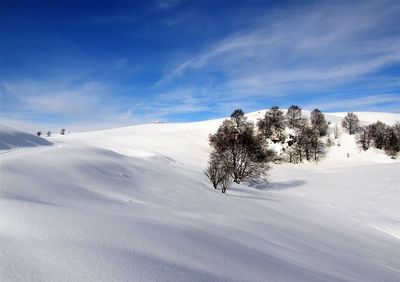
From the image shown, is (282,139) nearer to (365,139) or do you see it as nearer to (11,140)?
(365,139)

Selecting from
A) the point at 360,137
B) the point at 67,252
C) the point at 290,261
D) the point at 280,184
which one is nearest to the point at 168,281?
the point at 67,252

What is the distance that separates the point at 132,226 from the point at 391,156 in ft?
221

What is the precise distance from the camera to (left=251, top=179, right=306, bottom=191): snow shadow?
35069 millimetres

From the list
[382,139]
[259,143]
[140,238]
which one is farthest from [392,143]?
[140,238]

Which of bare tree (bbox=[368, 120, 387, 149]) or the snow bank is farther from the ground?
bare tree (bbox=[368, 120, 387, 149])

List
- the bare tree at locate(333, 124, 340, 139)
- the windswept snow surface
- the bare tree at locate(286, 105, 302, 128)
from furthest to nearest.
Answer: the bare tree at locate(286, 105, 302, 128)
the bare tree at locate(333, 124, 340, 139)
the windswept snow surface

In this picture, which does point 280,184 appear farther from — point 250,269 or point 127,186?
point 250,269

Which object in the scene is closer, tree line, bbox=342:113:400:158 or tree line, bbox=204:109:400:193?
tree line, bbox=204:109:400:193

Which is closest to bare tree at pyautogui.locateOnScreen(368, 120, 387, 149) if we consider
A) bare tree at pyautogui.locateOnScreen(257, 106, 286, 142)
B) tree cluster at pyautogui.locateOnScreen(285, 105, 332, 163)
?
tree cluster at pyautogui.locateOnScreen(285, 105, 332, 163)

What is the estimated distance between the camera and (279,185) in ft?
119

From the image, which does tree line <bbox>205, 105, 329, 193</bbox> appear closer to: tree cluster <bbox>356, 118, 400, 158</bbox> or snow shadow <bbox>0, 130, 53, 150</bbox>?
tree cluster <bbox>356, 118, 400, 158</bbox>

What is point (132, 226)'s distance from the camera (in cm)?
643

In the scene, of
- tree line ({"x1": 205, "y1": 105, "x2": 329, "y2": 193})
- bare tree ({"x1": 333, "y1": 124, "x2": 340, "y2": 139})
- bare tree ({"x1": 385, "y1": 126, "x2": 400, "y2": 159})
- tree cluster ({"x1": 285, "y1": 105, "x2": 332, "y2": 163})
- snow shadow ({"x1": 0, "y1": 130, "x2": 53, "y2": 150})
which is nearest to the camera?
snow shadow ({"x1": 0, "y1": 130, "x2": 53, "y2": 150})

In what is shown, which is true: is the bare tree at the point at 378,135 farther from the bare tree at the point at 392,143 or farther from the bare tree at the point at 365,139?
the bare tree at the point at 392,143
